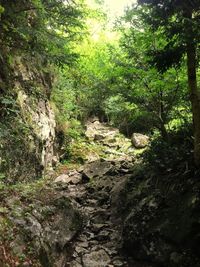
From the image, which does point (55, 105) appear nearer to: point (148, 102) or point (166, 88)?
point (148, 102)

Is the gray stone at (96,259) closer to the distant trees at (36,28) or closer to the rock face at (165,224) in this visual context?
the rock face at (165,224)

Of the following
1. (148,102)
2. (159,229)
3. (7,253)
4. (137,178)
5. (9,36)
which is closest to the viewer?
(7,253)

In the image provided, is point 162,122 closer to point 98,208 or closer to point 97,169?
point 98,208

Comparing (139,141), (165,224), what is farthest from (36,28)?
(139,141)

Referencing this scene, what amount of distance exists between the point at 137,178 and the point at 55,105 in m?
8.08

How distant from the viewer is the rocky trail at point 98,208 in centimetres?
792

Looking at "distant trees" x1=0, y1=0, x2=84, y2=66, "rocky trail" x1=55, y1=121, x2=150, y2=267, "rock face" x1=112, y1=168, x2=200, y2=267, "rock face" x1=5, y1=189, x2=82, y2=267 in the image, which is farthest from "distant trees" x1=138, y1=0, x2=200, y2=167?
"rock face" x1=5, y1=189, x2=82, y2=267

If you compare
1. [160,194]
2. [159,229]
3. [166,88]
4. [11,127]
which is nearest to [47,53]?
[11,127]

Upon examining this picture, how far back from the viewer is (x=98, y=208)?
36.4 ft

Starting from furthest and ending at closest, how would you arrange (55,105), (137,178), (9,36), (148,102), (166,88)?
(55,105) → (148,102) → (137,178) → (166,88) → (9,36)

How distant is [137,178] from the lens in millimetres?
10656

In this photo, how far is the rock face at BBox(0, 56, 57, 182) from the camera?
927 centimetres

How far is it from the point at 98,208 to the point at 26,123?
13.6 ft

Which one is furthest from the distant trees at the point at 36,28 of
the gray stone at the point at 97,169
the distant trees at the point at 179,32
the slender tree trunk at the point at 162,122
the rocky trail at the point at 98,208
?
the gray stone at the point at 97,169
